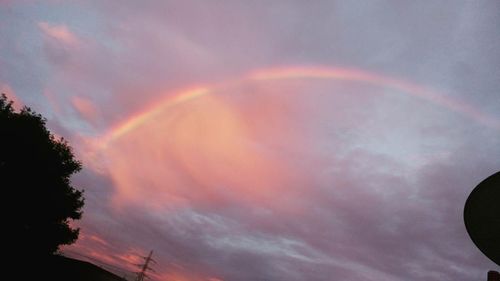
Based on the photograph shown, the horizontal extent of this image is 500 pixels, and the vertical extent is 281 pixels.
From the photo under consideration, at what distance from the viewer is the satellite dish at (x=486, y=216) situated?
5.08 metres

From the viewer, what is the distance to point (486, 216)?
529cm

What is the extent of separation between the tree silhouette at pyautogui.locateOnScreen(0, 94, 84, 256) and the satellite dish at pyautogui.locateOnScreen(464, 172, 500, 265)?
2505 cm

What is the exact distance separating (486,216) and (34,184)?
26737 mm

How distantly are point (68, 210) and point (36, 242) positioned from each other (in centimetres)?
299

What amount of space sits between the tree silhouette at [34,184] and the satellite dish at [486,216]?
25.1m

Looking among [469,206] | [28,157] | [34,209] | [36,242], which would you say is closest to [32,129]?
[28,157]

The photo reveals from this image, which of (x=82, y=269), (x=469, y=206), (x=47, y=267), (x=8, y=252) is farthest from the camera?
(x=82, y=269)

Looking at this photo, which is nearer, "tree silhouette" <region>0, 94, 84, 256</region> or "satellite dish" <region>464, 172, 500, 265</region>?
"satellite dish" <region>464, 172, 500, 265</region>

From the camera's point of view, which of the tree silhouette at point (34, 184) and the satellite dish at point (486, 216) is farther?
the tree silhouette at point (34, 184)

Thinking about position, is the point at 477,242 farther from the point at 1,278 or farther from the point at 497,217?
the point at 1,278

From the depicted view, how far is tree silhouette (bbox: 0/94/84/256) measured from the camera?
75.1 ft

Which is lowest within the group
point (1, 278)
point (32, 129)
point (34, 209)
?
point (1, 278)

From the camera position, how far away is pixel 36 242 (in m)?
24.6

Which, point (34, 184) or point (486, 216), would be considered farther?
point (34, 184)
